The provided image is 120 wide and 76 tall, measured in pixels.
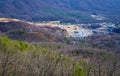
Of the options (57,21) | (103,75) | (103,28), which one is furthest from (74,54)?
(57,21)

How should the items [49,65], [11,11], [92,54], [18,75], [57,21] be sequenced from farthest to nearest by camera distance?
[11,11]
[57,21]
[92,54]
[49,65]
[18,75]

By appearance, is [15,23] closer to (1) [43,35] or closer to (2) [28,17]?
(1) [43,35]

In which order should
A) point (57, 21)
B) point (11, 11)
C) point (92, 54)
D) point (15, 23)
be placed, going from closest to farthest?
point (92, 54), point (15, 23), point (57, 21), point (11, 11)

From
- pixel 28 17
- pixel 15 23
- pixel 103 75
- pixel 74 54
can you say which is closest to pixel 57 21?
pixel 28 17

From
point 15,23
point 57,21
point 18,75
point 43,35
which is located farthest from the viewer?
point 57,21

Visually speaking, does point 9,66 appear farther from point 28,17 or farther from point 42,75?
point 28,17

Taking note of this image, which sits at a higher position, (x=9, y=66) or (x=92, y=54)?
(x=9, y=66)

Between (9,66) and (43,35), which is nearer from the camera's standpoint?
(9,66)

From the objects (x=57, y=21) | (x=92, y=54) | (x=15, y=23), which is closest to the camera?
(x=92, y=54)

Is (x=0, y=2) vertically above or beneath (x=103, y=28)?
above
